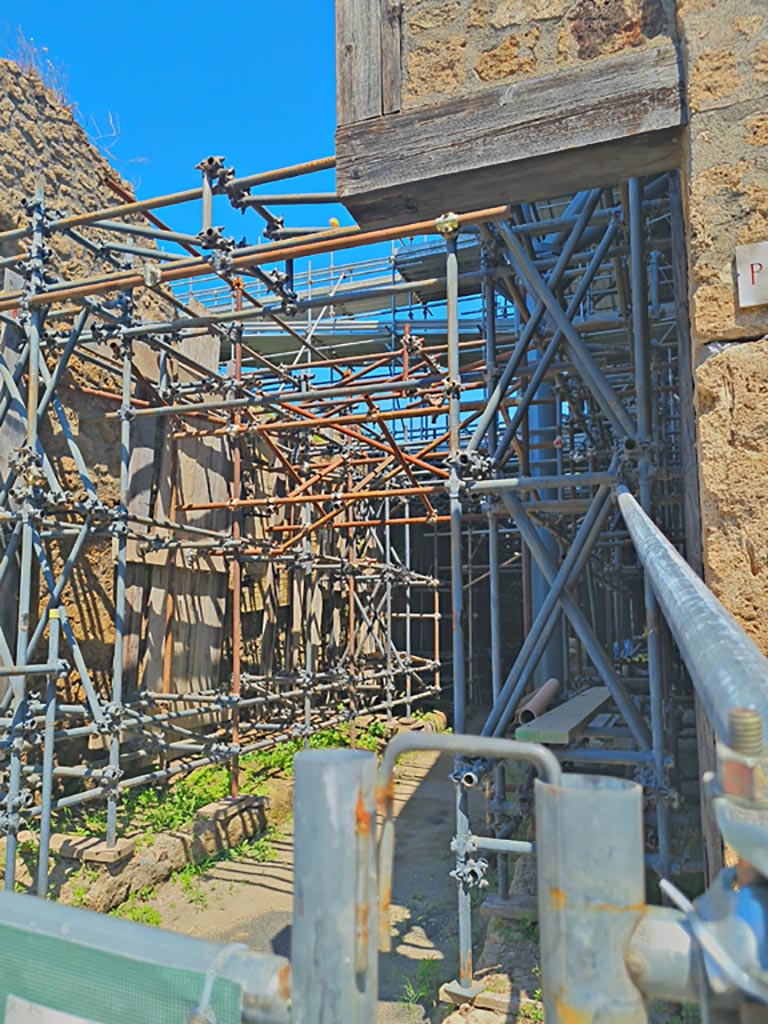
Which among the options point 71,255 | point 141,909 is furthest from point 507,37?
point 141,909

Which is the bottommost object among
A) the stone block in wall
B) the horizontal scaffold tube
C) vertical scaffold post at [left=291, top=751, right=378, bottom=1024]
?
vertical scaffold post at [left=291, top=751, right=378, bottom=1024]

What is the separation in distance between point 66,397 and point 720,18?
5.71m

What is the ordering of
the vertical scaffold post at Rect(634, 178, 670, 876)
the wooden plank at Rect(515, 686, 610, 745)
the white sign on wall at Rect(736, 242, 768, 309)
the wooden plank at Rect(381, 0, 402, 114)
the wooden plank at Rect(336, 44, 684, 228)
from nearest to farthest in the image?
the white sign on wall at Rect(736, 242, 768, 309) → the wooden plank at Rect(336, 44, 684, 228) → the wooden plank at Rect(381, 0, 402, 114) → the vertical scaffold post at Rect(634, 178, 670, 876) → the wooden plank at Rect(515, 686, 610, 745)

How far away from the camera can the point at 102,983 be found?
3.30 ft

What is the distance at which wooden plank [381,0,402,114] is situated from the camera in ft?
11.7

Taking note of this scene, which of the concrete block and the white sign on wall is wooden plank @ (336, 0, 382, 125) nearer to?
the white sign on wall

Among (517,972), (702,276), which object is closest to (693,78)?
(702,276)

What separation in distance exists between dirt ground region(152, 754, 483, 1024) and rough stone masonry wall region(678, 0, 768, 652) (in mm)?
3337

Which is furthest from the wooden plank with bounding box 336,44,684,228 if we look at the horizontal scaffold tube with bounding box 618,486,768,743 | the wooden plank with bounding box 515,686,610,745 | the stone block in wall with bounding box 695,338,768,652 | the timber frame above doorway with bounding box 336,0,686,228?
the wooden plank with bounding box 515,686,610,745

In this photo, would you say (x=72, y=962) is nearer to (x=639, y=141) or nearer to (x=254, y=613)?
(x=639, y=141)

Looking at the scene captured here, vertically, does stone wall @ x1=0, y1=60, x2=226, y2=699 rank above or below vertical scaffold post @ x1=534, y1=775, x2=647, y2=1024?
above

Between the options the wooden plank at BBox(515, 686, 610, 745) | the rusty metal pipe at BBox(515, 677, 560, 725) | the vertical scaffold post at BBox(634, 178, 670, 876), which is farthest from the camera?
the rusty metal pipe at BBox(515, 677, 560, 725)

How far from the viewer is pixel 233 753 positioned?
24.3ft

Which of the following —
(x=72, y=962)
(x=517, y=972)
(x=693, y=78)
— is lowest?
(x=517, y=972)
